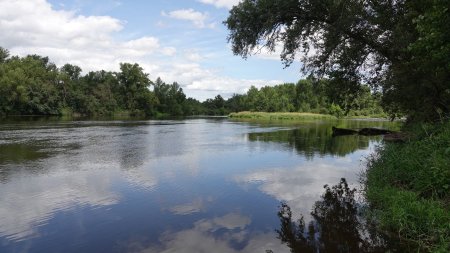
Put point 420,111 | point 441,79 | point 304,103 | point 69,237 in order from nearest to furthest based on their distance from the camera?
point 69,237 → point 441,79 → point 420,111 → point 304,103

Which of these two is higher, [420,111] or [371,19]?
[371,19]

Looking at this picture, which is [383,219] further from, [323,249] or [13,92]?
[13,92]

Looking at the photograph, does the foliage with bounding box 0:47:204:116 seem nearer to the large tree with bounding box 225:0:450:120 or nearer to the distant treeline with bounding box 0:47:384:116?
the distant treeline with bounding box 0:47:384:116

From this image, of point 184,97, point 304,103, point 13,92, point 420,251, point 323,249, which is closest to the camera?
point 420,251

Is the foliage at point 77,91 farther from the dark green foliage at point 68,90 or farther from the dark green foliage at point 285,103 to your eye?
the dark green foliage at point 285,103

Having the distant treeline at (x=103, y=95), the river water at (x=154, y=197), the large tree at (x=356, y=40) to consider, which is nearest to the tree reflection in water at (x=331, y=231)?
the river water at (x=154, y=197)

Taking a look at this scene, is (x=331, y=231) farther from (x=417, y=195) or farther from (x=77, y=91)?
(x=77, y=91)

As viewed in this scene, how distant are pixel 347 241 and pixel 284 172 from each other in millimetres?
8334

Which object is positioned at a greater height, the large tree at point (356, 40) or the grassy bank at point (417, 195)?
the large tree at point (356, 40)

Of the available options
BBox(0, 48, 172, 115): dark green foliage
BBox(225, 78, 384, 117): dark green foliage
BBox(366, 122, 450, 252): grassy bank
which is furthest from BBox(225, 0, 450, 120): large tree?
BBox(0, 48, 172, 115): dark green foliage

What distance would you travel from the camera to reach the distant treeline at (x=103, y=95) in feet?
287

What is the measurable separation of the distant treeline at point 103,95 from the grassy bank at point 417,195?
43.1 metres

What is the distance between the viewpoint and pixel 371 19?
1539 cm

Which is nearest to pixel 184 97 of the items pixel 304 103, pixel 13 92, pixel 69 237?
pixel 304 103
